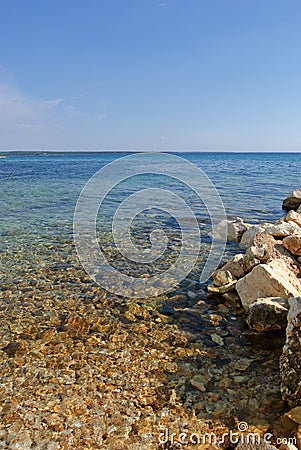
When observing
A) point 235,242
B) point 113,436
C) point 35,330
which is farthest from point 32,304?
point 235,242

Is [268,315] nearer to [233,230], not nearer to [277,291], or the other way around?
[277,291]

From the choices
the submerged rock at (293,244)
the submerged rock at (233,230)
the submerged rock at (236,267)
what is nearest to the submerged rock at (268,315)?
the submerged rock at (236,267)

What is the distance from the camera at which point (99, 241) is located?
10.0 m

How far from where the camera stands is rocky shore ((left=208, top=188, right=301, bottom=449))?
3.64 metres

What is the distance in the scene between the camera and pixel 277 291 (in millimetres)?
5340

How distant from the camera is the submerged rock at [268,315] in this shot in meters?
5.01

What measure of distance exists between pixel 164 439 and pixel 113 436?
49 cm
